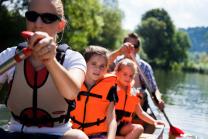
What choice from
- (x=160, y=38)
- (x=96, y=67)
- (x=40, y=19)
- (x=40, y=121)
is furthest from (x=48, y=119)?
(x=160, y=38)

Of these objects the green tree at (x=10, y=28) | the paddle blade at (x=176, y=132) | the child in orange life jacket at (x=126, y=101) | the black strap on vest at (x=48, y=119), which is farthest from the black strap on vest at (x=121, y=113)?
the green tree at (x=10, y=28)

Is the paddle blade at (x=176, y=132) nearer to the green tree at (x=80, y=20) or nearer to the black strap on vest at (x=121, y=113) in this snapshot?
the black strap on vest at (x=121, y=113)

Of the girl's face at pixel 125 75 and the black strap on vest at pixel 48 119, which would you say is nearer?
the black strap on vest at pixel 48 119

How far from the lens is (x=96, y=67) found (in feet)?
9.97

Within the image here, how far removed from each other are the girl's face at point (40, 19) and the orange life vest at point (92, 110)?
1.32 metres

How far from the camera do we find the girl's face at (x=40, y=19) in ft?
6.04

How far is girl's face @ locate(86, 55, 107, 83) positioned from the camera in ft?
9.83

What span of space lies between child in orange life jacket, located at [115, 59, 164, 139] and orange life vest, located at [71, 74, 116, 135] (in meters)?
0.74

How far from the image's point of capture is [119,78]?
4.05 metres

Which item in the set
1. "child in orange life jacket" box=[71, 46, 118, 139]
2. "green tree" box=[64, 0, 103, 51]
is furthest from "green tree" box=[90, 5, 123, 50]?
"child in orange life jacket" box=[71, 46, 118, 139]

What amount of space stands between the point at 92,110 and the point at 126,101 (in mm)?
1049

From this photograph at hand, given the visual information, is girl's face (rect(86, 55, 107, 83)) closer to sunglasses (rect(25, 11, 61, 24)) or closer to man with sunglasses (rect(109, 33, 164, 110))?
sunglasses (rect(25, 11, 61, 24))

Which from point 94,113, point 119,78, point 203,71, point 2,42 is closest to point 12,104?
point 94,113

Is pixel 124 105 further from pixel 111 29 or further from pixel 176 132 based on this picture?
pixel 111 29
